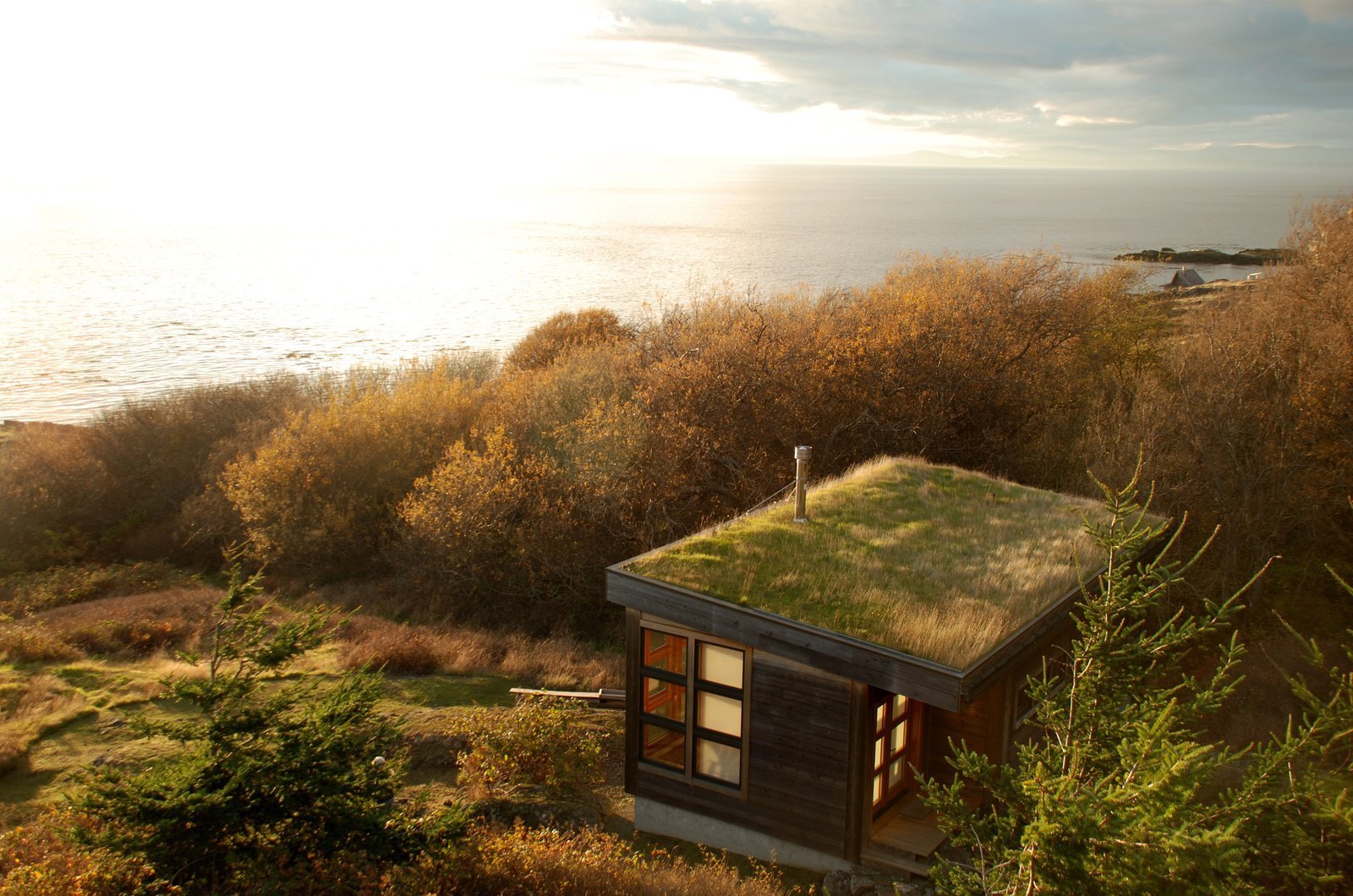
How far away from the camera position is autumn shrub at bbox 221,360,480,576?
28.3m

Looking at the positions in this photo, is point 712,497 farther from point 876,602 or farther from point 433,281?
point 433,281

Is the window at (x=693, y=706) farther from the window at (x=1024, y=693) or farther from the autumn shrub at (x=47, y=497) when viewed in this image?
the autumn shrub at (x=47, y=497)

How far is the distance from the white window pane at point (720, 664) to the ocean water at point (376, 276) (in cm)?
2236

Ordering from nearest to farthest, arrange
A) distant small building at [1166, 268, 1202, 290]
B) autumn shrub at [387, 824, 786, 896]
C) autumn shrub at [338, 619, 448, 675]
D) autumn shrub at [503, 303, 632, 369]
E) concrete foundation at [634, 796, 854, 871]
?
1. autumn shrub at [387, 824, 786, 896]
2. concrete foundation at [634, 796, 854, 871]
3. autumn shrub at [338, 619, 448, 675]
4. autumn shrub at [503, 303, 632, 369]
5. distant small building at [1166, 268, 1202, 290]

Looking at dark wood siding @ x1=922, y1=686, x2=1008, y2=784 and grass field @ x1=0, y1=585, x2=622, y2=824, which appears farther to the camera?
grass field @ x1=0, y1=585, x2=622, y2=824

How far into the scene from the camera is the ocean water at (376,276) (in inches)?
2434

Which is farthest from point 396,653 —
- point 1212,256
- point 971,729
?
point 1212,256

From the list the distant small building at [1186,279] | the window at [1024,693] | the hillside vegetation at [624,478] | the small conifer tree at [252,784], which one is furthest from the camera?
the distant small building at [1186,279]

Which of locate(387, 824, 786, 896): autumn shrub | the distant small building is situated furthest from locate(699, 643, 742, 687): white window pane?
the distant small building

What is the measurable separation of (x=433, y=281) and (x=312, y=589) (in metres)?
76.2

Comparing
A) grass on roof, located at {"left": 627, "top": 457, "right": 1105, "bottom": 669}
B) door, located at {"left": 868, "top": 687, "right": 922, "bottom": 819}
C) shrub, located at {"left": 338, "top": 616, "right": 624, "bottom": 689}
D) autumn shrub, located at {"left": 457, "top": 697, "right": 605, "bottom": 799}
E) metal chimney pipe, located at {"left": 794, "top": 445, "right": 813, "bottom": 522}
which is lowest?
shrub, located at {"left": 338, "top": 616, "right": 624, "bottom": 689}

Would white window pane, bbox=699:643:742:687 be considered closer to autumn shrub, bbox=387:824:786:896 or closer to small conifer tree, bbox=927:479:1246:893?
autumn shrub, bbox=387:824:786:896

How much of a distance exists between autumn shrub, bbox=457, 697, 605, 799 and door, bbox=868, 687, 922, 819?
192 inches

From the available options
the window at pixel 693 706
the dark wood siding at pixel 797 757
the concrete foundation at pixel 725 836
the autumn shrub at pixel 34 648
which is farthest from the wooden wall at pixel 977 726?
the autumn shrub at pixel 34 648
